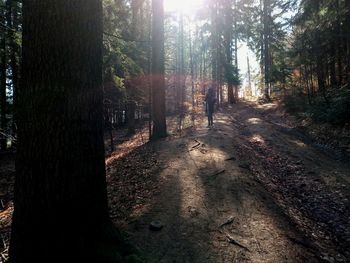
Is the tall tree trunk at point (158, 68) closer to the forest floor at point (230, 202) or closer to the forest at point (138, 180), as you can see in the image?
the forest at point (138, 180)

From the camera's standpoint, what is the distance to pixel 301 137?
14414 millimetres

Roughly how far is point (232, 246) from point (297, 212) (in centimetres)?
246

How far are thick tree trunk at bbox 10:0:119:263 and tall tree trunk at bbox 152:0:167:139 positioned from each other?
9785 mm

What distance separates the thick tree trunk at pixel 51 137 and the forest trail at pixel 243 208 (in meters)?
1.74

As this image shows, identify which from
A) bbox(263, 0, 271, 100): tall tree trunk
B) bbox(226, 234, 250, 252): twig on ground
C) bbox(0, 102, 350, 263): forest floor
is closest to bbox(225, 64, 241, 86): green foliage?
bbox(263, 0, 271, 100): tall tree trunk

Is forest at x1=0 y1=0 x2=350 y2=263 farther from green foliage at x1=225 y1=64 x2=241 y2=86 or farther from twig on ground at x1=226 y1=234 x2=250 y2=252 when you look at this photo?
green foliage at x1=225 y1=64 x2=241 y2=86

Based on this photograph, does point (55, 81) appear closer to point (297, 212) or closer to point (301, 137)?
point (297, 212)

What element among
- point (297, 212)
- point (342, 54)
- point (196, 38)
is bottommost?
point (297, 212)

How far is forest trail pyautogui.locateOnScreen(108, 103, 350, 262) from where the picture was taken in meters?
4.96

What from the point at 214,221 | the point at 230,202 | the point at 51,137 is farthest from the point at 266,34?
the point at 51,137

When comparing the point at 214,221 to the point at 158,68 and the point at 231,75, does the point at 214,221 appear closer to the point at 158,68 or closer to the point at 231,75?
the point at 158,68

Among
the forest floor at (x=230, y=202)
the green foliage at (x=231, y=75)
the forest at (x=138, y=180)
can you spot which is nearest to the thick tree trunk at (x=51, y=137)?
the forest at (x=138, y=180)

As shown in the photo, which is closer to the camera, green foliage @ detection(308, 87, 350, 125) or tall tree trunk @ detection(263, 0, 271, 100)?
green foliage @ detection(308, 87, 350, 125)

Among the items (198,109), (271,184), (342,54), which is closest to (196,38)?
(198,109)
